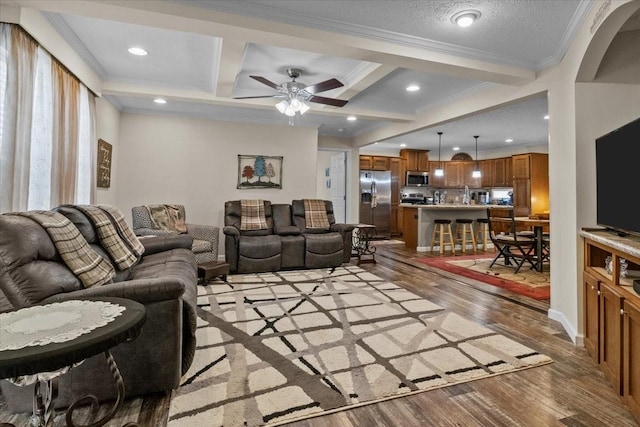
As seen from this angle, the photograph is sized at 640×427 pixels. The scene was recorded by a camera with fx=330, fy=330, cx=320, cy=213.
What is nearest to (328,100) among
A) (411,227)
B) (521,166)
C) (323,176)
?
(411,227)

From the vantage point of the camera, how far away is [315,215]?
221 inches

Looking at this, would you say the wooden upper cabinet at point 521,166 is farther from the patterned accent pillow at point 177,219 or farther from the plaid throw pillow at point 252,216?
the patterned accent pillow at point 177,219

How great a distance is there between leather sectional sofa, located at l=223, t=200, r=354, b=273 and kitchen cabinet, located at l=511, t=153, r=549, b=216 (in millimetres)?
5494

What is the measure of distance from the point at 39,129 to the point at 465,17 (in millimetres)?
3472

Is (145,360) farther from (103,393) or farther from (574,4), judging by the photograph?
(574,4)

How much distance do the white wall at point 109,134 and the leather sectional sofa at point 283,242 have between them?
171 centimetres

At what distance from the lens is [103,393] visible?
164 centimetres

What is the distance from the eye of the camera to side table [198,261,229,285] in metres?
4.00

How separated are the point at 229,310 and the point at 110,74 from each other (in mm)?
3174

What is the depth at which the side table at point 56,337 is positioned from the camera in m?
0.97

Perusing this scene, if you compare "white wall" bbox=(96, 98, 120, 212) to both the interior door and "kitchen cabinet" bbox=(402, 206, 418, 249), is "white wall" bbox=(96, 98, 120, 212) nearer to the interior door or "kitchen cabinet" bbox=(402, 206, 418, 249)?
the interior door

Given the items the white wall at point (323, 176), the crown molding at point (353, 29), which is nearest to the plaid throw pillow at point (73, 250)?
the crown molding at point (353, 29)

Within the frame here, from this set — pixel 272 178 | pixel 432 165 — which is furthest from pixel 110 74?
pixel 432 165

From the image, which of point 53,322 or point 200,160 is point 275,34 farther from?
point 200,160
